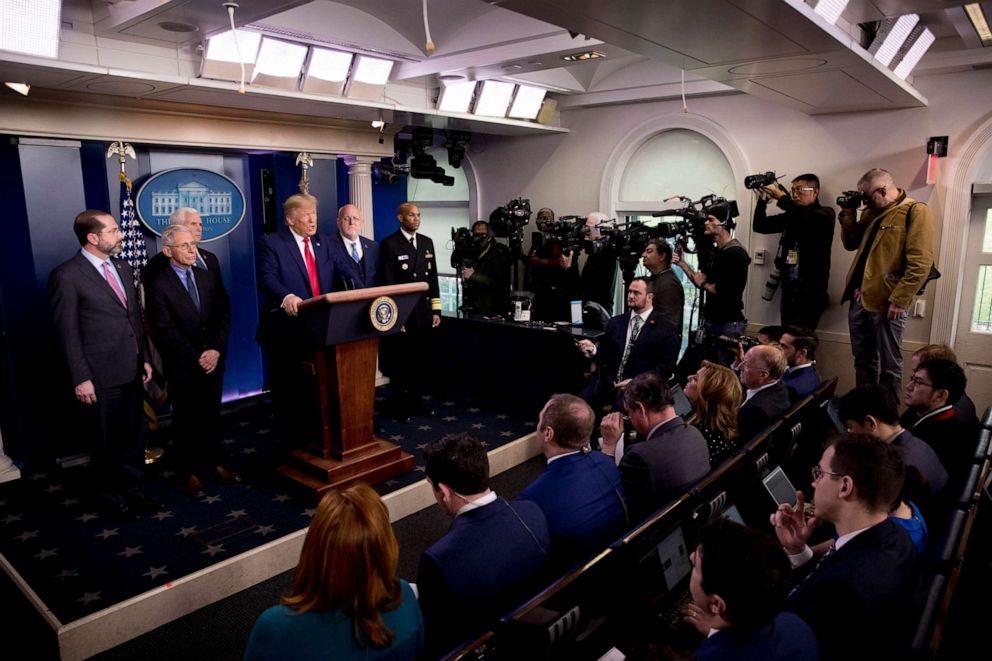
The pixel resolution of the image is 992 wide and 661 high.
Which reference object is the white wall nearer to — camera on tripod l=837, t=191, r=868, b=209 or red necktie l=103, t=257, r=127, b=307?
camera on tripod l=837, t=191, r=868, b=209

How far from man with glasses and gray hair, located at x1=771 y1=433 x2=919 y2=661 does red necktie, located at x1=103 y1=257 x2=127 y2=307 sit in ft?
11.5

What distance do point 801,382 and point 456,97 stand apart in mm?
3750

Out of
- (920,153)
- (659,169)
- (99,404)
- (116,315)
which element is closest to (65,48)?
(116,315)

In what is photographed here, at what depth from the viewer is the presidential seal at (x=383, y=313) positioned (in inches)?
147

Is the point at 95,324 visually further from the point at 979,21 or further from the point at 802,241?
the point at 979,21

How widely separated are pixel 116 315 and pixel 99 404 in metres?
0.49

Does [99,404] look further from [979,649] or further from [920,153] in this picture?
[920,153]

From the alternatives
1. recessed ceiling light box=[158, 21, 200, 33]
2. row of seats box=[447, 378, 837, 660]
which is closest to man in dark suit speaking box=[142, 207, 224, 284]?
recessed ceiling light box=[158, 21, 200, 33]

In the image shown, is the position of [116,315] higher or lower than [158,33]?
lower

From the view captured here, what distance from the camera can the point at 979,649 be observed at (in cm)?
233

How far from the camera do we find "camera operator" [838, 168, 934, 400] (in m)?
4.37

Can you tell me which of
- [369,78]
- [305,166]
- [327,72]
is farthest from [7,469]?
[369,78]

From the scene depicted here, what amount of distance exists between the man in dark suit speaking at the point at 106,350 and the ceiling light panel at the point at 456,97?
2.99m

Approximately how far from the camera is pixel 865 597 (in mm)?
1693
